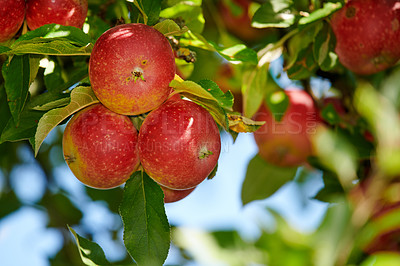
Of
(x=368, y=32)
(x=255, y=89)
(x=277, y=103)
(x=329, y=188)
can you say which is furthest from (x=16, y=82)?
(x=329, y=188)

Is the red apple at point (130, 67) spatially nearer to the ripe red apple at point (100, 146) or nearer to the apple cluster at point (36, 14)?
the ripe red apple at point (100, 146)

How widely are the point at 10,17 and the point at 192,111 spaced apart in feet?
2.02

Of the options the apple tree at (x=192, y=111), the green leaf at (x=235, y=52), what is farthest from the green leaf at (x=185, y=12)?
the green leaf at (x=235, y=52)

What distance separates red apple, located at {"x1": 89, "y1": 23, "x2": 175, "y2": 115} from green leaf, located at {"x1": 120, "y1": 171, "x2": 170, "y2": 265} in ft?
0.84

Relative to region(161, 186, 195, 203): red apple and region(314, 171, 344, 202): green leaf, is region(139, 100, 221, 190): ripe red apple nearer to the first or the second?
region(161, 186, 195, 203): red apple

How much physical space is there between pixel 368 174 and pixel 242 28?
110cm

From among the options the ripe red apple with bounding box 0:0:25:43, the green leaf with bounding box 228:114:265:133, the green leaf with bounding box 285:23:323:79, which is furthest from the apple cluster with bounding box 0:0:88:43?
the green leaf with bounding box 285:23:323:79

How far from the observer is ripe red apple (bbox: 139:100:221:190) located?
1.47 meters

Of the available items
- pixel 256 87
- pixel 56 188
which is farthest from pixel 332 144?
pixel 56 188

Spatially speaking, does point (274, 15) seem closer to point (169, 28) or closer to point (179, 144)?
point (169, 28)

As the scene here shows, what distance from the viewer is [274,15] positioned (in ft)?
6.34

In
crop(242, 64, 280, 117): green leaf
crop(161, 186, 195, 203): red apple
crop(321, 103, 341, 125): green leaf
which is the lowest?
crop(321, 103, 341, 125): green leaf

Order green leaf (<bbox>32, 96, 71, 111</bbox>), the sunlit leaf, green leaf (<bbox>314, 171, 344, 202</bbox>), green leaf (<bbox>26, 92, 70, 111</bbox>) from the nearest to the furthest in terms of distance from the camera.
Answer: the sunlit leaf
green leaf (<bbox>32, 96, 71, 111</bbox>)
green leaf (<bbox>26, 92, 70, 111</bbox>)
green leaf (<bbox>314, 171, 344, 202</bbox>)

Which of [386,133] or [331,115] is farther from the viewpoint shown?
[331,115]
